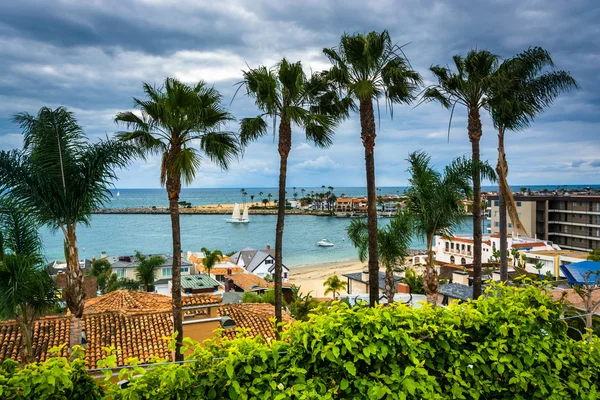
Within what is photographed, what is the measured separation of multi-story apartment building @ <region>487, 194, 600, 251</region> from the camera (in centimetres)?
6462

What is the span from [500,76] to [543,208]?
66.1 m

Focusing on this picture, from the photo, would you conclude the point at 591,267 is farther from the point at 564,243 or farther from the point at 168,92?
the point at 564,243

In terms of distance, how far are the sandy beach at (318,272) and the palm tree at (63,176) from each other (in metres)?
39.4

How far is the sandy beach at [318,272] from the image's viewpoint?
54.3 metres

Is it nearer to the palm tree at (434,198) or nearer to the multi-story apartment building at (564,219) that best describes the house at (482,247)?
the multi-story apartment building at (564,219)

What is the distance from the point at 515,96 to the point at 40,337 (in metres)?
19.0

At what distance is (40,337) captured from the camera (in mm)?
13836

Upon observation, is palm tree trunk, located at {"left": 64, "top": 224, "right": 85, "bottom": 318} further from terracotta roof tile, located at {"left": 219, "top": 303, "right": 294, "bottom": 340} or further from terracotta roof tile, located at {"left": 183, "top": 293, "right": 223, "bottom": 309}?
terracotta roof tile, located at {"left": 219, "top": 303, "right": 294, "bottom": 340}

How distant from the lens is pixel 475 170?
15203 millimetres

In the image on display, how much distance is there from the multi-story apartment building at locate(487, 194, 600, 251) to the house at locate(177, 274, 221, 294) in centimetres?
5243

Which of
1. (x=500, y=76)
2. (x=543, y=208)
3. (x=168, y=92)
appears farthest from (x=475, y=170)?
(x=543, y=208)

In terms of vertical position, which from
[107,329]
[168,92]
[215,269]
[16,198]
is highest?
[168,92]

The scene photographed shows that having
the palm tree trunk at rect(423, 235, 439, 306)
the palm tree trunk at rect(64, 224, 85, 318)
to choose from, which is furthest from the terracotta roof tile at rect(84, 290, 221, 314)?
the palm tree trunk at rect(423, 235, 439, 306)

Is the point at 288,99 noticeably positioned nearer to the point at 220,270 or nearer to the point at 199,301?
the point at 199,301
